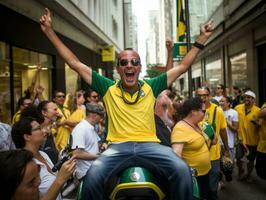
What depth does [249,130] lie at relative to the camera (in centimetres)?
1050

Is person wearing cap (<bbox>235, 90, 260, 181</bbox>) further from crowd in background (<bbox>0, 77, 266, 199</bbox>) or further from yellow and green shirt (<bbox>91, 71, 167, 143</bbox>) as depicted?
yellow and green shirt (<bbox>91, 71, 167, 143</bbox>)

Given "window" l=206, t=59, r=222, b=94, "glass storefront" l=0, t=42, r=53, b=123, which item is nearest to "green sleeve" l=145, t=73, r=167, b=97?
"glass storefront" l=0, t=42, r=53, b=123

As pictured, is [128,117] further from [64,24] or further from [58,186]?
[64,24]

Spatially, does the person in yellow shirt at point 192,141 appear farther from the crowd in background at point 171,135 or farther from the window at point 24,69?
the window at point 24,69

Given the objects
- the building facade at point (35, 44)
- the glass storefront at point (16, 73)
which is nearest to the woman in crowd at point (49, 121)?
the glass storefront at point (16, 73)

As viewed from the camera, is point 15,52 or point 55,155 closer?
point 55,155

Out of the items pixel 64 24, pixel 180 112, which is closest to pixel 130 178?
pixel 180 112

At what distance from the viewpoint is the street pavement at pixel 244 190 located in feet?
30.3

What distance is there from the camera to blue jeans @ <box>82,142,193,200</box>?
3844 mm

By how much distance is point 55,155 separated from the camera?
21.2 feet

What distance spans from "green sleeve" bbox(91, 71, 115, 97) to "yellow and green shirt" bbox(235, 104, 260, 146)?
6283 millimetres

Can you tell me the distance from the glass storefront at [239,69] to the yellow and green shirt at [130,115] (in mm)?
22532

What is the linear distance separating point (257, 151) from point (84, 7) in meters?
15.0

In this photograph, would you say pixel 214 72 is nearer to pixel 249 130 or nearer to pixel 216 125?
pixel 249 130
